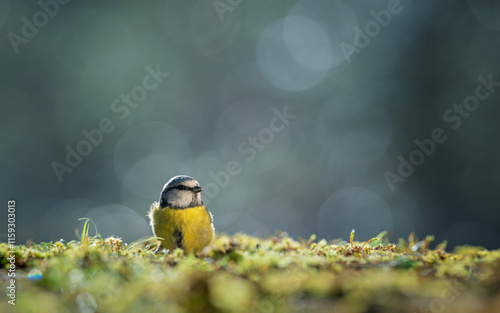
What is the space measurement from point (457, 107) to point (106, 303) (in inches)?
365

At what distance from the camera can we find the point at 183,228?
10.5 ft

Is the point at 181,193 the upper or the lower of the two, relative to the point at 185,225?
upper

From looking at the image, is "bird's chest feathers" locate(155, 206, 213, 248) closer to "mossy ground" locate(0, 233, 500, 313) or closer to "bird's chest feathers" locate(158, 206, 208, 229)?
"bird's chest feathers" locate(158, 206, 208, 229)

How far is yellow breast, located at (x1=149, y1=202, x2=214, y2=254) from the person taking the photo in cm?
318

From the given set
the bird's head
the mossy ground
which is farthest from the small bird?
the mossy ground

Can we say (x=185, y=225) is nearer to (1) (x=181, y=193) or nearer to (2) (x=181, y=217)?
(2) (x=181, y=217)

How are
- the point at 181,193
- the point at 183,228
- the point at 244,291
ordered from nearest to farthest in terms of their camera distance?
the point at 244,291 < the point at 183,228 < the point at 181,193

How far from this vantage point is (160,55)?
12258 millimetres

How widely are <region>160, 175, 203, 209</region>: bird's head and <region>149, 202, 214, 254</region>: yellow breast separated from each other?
0.06 meters

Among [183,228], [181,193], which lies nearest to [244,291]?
[183,228]

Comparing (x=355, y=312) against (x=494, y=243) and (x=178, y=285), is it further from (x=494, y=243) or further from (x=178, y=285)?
(x=494, y=243)

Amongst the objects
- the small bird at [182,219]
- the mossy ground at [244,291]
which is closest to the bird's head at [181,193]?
the small bird at [182,219]

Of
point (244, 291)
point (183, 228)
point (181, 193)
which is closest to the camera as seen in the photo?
point (244, 291)

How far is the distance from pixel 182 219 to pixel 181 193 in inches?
9.8
